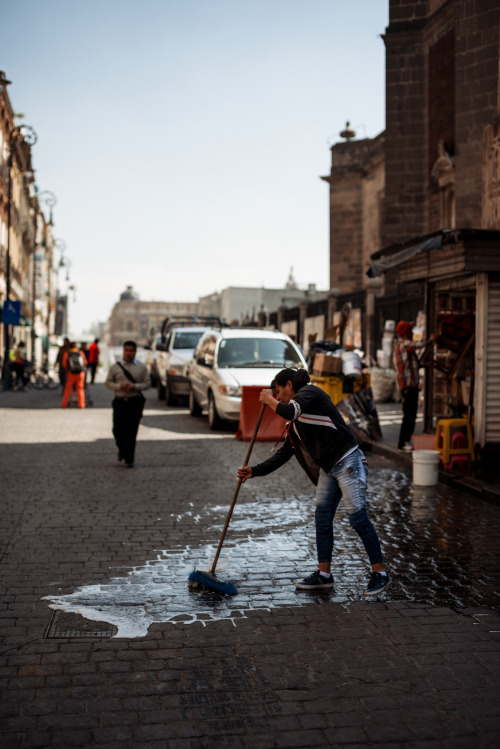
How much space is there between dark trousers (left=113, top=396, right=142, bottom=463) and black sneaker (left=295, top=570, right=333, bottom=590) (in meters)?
6.27

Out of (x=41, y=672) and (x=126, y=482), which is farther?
(x=126, y=482)

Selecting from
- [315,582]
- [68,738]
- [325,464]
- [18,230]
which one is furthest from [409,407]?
[18,230]

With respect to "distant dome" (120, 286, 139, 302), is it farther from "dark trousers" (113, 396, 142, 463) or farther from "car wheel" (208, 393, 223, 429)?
"dark trousers" (113, 396, 142, 463)

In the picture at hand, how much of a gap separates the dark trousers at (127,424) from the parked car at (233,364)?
13.9 ft

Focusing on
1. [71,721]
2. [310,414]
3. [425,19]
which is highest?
[425,19]

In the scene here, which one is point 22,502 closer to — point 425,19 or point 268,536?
point 268,536

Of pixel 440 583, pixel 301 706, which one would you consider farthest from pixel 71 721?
pixel 440 583

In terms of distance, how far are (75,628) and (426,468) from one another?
621cm

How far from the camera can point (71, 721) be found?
12.6 feet

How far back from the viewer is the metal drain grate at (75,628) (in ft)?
16.3

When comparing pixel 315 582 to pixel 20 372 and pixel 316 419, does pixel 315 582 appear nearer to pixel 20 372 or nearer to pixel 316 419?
pixel 316 419

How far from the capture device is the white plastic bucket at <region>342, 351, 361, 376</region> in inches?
539

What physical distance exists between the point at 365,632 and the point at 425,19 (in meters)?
27.1

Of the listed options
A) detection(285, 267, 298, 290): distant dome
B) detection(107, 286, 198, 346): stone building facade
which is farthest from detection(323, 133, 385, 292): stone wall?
detection(107, 286, 198, 346): stone building facade
